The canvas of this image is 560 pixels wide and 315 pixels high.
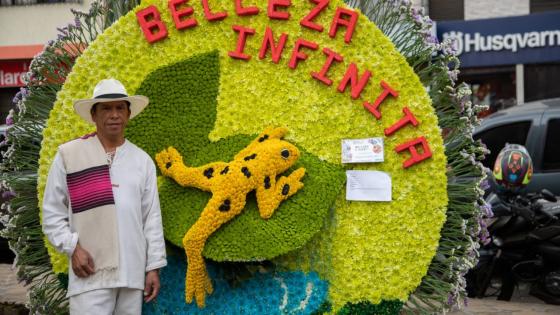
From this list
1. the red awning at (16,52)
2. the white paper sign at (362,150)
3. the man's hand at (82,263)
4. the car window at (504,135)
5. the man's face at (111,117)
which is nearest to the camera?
the man's hand at (82,263)

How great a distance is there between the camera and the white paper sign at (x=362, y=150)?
375 cm

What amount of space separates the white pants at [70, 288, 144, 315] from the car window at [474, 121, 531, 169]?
15.3 feet

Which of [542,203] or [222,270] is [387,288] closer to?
[222,270]

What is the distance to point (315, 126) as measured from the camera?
12.6 ft

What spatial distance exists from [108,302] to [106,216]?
1.17ft

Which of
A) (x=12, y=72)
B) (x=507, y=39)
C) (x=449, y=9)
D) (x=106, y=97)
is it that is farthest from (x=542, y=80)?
(x=106, y=97)

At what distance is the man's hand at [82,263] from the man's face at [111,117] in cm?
51

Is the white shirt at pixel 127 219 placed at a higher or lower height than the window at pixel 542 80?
lower

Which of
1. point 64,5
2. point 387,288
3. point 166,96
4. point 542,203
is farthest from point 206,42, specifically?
point 64,5

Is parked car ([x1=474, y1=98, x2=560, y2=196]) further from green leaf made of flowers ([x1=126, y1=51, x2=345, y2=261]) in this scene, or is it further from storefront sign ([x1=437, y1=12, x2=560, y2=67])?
storefront sign ([x1=437, y1=12, x2=560, y2=67])

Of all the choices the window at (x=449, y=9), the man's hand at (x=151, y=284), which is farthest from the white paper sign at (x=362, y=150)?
the window at (x=449, y=9)

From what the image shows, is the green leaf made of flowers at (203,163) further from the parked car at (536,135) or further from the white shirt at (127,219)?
the parked car at (536,135)

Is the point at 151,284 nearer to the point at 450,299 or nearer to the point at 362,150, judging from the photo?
the point at 362,150

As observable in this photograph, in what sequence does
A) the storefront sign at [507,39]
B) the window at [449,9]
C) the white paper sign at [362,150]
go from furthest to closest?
the window at [449,9], the storefront sign at [507,39], the white paper sign at [362,150]
